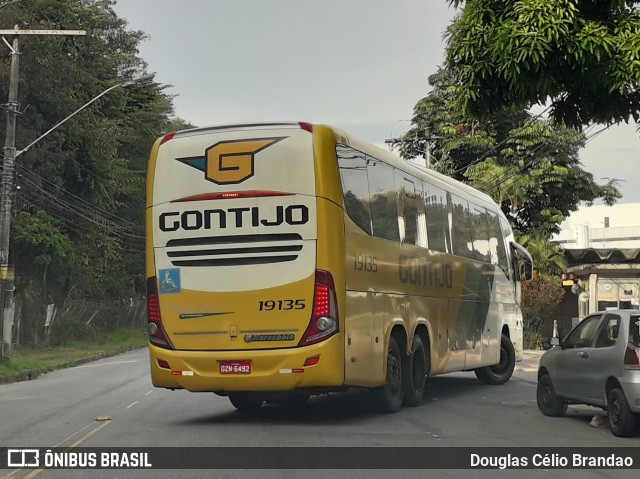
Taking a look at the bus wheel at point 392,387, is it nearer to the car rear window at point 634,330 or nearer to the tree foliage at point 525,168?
the car rear window at point 634,330

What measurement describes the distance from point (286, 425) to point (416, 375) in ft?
11.2

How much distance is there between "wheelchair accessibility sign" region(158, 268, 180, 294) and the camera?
13023 mm

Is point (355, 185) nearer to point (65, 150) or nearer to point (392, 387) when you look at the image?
point (392, 387)

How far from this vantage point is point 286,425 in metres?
12.8

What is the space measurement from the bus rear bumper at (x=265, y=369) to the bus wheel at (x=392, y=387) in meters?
1.84

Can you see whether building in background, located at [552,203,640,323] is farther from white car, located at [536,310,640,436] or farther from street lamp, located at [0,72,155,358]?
white car, located at [536,310,640,436]

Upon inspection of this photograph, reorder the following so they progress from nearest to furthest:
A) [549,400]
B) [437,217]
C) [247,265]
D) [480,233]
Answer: [247,265]
[549,400]
[437,217]
[480,233]

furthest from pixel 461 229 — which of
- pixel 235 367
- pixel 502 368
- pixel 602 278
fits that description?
pixel 602 278

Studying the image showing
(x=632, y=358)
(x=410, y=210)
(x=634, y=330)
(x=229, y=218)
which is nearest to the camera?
(x=632, y=358)

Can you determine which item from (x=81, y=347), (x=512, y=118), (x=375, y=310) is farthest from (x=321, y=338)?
(x=512, y=118)

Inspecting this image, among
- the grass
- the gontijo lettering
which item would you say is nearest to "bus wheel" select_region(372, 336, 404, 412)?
the gontijo lettering

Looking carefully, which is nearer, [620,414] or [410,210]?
[620,414]

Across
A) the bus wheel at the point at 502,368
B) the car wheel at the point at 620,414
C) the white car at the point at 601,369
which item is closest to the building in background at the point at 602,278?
the bus wheel at the point at 502,368

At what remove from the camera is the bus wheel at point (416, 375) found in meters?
15.1
